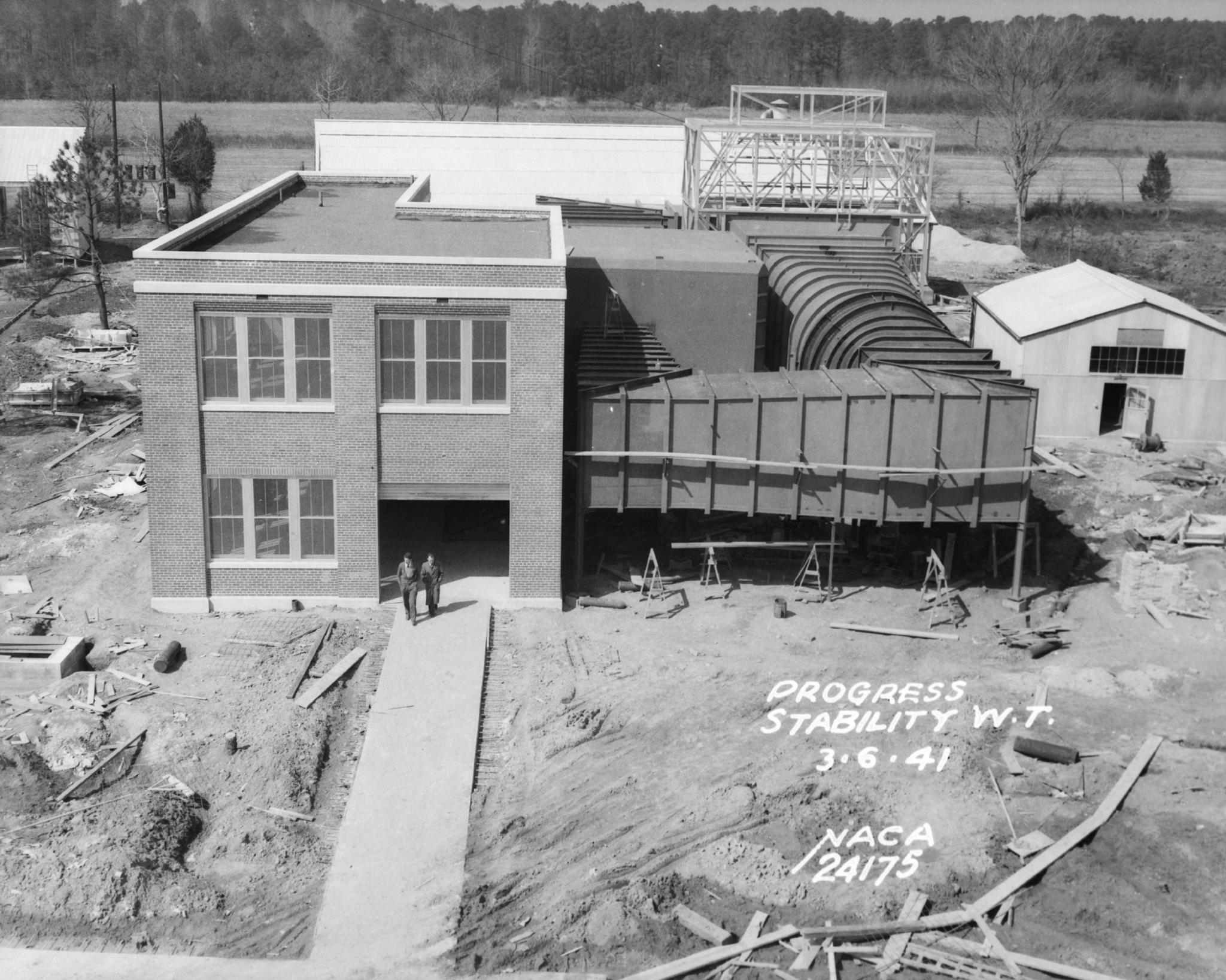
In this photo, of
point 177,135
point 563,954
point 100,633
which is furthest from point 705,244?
point 177,135

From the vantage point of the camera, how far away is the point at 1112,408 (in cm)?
3666

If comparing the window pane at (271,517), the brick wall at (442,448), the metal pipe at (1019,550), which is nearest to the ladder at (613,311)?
the brick wall at (442,448)

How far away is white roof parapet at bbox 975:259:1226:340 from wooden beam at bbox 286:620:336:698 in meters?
19.3

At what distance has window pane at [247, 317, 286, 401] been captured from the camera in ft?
77.9

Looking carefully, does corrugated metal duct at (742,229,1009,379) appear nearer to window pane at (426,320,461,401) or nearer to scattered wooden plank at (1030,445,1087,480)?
scattered wooden plank at (1030,445,1087,480)

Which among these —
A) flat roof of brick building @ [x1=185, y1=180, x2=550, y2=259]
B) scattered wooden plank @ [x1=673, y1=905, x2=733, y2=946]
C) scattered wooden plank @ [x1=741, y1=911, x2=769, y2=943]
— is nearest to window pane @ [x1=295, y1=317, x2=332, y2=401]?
flat roof of brick building @ [x1=185, y1=180, x2=550, y2=259]

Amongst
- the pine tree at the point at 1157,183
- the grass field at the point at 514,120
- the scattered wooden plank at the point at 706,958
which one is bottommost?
the scattered wooden plank at the point at 706,958

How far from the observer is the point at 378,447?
79.4ft

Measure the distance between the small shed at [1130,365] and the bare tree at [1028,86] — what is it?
32293mm

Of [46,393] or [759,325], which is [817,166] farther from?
[46,393]

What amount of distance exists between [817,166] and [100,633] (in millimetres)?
37892

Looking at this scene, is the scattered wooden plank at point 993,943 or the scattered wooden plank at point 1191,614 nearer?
the scattered wooden plank at point 993,943

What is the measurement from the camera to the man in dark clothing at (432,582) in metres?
23.8

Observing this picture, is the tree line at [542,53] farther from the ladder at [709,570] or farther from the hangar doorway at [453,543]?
the ladder at [709,570]
